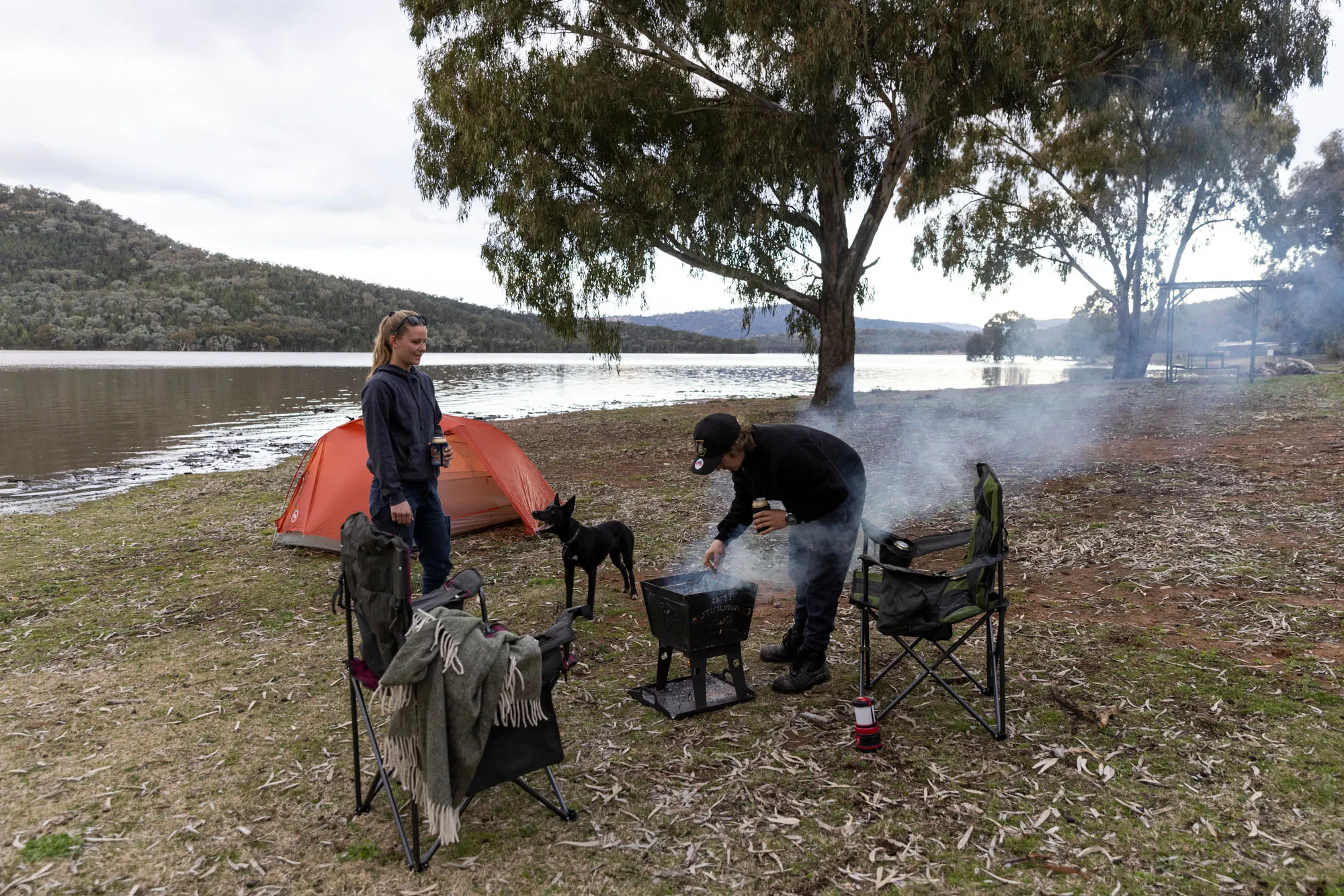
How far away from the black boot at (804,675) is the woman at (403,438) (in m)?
2.12

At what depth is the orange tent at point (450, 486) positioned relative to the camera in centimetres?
743

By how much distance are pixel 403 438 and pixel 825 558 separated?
94.3 inches

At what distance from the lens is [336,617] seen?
223 inches

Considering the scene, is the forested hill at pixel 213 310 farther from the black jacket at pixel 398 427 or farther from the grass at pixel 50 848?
the grass at pixel 50 848

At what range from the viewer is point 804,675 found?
419 centimetres

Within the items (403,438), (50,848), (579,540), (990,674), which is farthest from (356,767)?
(990,674)

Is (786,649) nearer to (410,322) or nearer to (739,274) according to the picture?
(410,322)

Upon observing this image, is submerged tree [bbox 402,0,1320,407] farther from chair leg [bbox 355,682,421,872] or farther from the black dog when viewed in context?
chair leg [bbox 355,682,421,872]

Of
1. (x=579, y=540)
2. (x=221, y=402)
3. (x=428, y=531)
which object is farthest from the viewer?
(x=221, y=402)

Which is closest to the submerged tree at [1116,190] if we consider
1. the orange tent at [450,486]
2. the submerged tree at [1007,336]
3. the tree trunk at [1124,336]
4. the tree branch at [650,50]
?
the tree trunk at [1124,336]

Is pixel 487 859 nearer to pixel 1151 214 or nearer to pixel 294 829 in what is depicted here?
pixel 294 829

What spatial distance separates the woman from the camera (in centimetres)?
439

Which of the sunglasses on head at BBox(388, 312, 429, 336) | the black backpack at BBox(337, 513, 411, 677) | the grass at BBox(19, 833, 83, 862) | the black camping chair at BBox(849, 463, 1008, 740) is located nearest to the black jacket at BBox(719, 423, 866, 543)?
the black camping chair at BBox(849, 463, 1008, 740)

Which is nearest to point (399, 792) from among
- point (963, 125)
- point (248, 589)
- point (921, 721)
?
point (921, 721)
